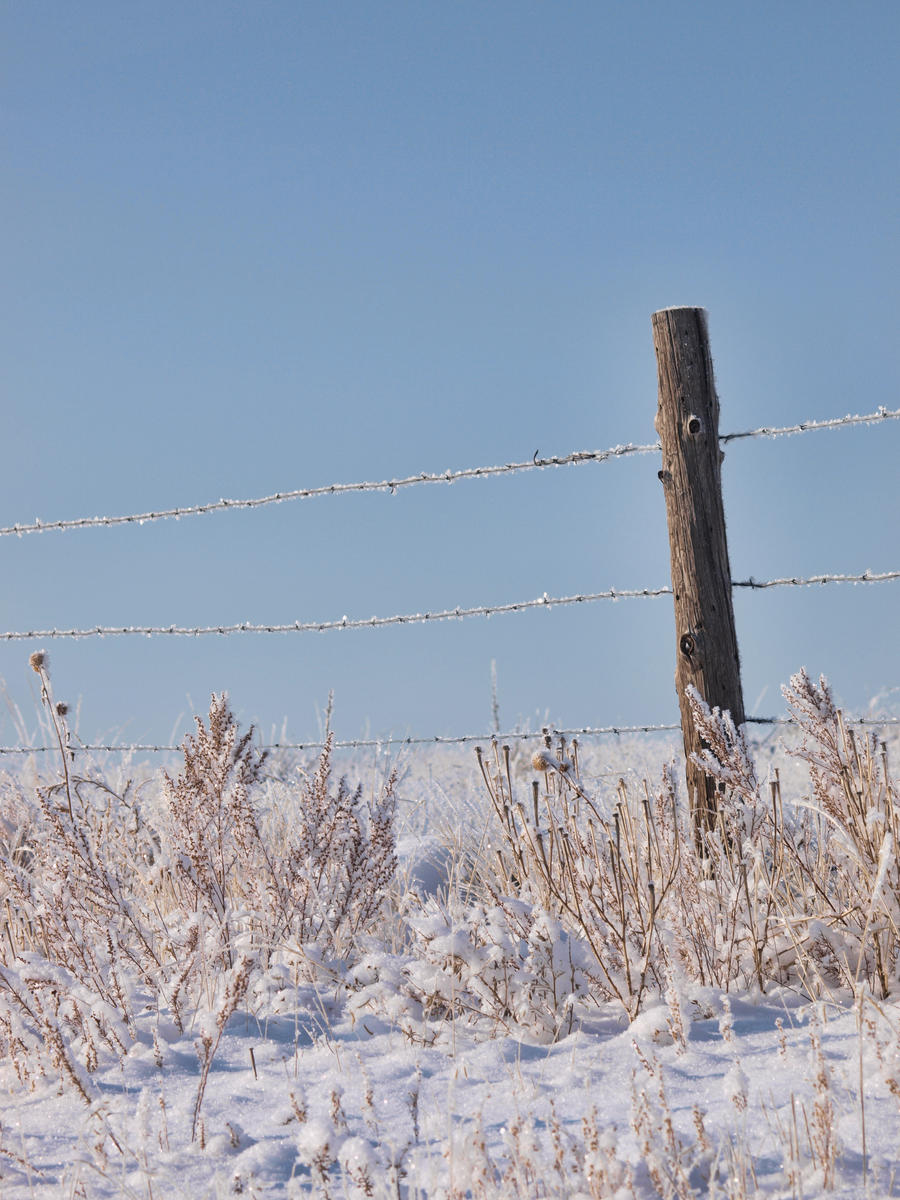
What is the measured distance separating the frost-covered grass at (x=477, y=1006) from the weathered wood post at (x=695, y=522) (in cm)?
70

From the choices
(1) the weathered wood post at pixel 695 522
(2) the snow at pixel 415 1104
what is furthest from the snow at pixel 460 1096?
(1) the weathered wood post at pixel 695 522

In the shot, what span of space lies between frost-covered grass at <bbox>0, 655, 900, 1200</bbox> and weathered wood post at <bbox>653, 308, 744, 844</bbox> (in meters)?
0.70

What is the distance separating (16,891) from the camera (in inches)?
109

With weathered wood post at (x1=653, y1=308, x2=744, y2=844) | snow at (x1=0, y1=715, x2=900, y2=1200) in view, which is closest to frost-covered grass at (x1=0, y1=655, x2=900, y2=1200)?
snow at (x1=0, y1=715, x2=900, y2=1200)

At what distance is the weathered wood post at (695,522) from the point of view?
3936 millimetres

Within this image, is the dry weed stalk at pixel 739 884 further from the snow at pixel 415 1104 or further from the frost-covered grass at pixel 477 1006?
the snow at pixel 415 1104

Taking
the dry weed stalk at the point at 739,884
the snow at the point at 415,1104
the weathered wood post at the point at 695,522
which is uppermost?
the weathered wood post at the point at 695,522

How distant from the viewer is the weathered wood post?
3.94 metres

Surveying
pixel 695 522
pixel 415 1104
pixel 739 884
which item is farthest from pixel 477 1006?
pixel 695 522

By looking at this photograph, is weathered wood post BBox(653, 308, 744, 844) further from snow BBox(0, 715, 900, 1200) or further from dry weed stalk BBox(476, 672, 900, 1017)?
snow BBox(0, 715, 900, 1200)

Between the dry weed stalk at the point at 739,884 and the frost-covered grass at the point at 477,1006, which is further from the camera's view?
the dry weed stalk at the point at 739,884

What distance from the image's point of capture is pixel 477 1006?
8.49ft

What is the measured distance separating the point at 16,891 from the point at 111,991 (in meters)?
0.38

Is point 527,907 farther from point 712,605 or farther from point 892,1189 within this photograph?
point 712,605
